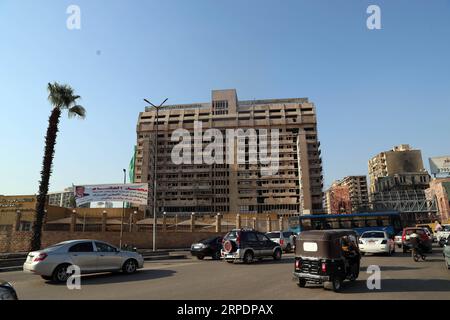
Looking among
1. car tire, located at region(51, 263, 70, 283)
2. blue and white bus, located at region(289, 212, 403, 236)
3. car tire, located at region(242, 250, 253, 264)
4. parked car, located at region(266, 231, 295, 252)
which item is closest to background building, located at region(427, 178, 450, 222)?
blue and white bus, located at region(289, 212, 403, 236)

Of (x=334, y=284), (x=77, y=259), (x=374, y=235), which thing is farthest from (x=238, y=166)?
(x=334, y=284)

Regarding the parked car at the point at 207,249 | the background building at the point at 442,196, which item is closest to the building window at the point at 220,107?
the background building at the point at 442,196

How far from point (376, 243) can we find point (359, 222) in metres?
13.4

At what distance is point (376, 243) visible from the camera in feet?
65.0

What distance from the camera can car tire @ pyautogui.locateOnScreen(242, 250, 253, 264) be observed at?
1686 cm

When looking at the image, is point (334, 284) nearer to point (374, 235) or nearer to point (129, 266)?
point (129, 266)

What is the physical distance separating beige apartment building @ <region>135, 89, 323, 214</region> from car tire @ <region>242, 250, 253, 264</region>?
7480cm

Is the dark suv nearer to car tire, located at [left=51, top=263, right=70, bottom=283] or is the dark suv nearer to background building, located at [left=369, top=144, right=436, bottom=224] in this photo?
car tire, located at [left=51, top=263, right=70, bottom=283]

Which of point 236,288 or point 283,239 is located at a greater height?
point 283,239

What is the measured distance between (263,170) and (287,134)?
1393 cm

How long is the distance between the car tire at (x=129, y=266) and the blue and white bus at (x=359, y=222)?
24.0 m

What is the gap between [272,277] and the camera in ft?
38.3
